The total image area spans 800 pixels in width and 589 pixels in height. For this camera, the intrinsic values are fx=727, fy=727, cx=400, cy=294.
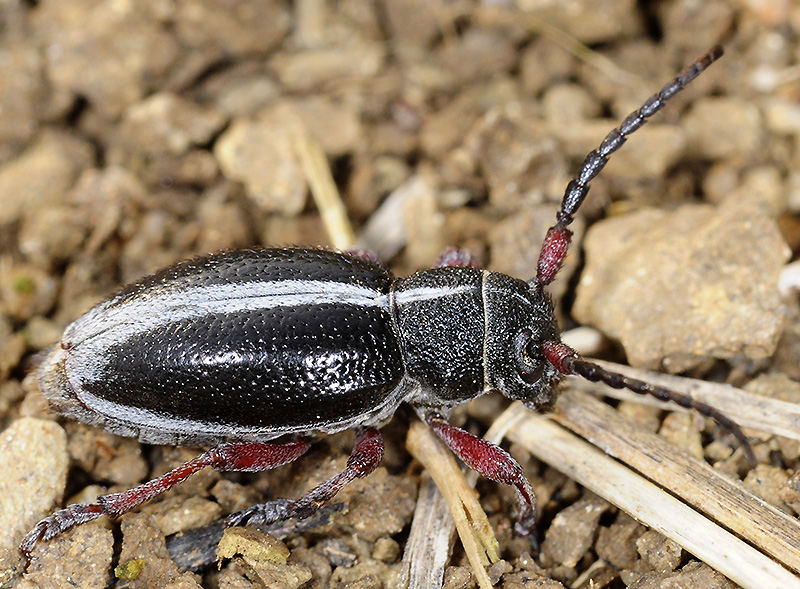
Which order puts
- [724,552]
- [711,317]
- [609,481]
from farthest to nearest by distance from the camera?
[711,317]
[609,481]
[724,552]

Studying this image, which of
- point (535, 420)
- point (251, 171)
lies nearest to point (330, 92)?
point (251, 171)

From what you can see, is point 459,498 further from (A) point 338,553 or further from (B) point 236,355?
(B) point 236,355

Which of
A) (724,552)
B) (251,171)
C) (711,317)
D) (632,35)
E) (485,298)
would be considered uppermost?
(632,35)

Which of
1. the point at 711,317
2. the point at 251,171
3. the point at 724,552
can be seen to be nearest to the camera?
the point at 724,552

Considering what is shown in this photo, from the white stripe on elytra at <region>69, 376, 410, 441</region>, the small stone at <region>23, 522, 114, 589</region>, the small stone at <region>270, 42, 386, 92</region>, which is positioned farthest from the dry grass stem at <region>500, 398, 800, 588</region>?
the small stone at <region>270, 42, 386, 92</region>

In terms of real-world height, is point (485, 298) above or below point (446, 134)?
below

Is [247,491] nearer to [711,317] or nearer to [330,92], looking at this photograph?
[711,317]
